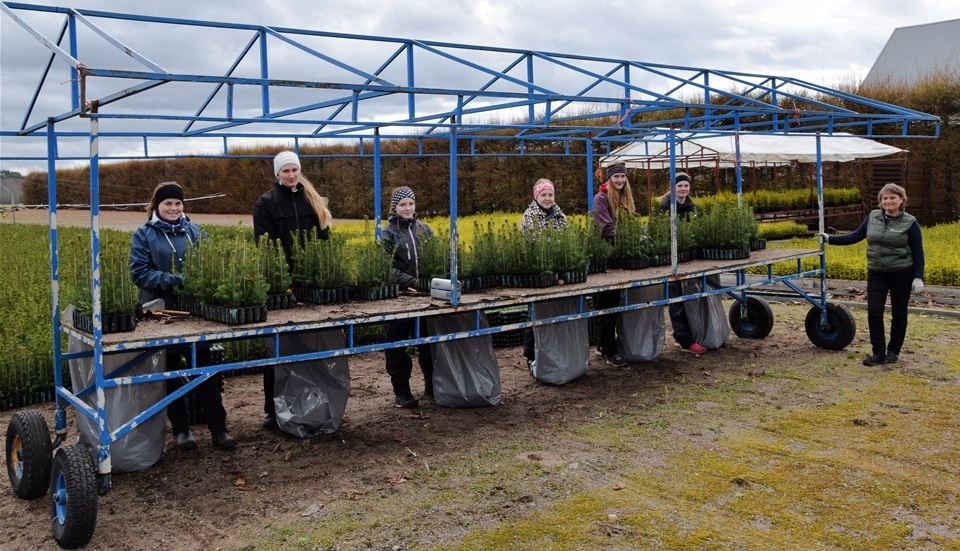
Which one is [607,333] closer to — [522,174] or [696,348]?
[696,348]

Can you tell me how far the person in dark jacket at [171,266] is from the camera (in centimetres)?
532

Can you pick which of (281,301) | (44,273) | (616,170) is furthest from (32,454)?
(44,273)

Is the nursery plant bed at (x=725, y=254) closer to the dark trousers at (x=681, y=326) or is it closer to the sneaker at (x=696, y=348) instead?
the dark trousers at (x=681, y=326)

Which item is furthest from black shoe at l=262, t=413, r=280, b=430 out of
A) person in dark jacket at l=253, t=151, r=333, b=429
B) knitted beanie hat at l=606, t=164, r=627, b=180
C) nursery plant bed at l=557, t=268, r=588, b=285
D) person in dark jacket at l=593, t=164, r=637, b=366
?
knitted beanie hat at l=606, t=164, r=627, b=180

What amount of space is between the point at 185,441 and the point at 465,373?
205 cm

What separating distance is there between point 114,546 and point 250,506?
0.70 meters

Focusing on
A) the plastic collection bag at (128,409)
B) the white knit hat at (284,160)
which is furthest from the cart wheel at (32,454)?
the white knit hat at (284,160)

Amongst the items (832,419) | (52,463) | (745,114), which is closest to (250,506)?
(52,463)

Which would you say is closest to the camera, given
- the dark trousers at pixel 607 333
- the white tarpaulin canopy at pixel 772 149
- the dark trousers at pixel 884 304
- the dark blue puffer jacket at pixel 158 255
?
the dark blue puffer jacket at pixel 158 255

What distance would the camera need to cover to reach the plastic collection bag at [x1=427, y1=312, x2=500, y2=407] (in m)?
6.42

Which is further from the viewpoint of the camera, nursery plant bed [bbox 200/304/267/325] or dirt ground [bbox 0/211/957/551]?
nursery plant bed [bbox 200/304/267/325]

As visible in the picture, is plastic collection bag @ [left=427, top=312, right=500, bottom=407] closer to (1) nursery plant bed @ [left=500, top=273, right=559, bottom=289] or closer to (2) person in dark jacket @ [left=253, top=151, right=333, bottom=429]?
(1) nursery plant bed @ [left=500, top=273, right=559, bottom=289]

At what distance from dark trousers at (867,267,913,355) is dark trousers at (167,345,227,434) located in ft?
18.3

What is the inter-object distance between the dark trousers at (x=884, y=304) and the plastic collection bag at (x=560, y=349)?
2692 mm
